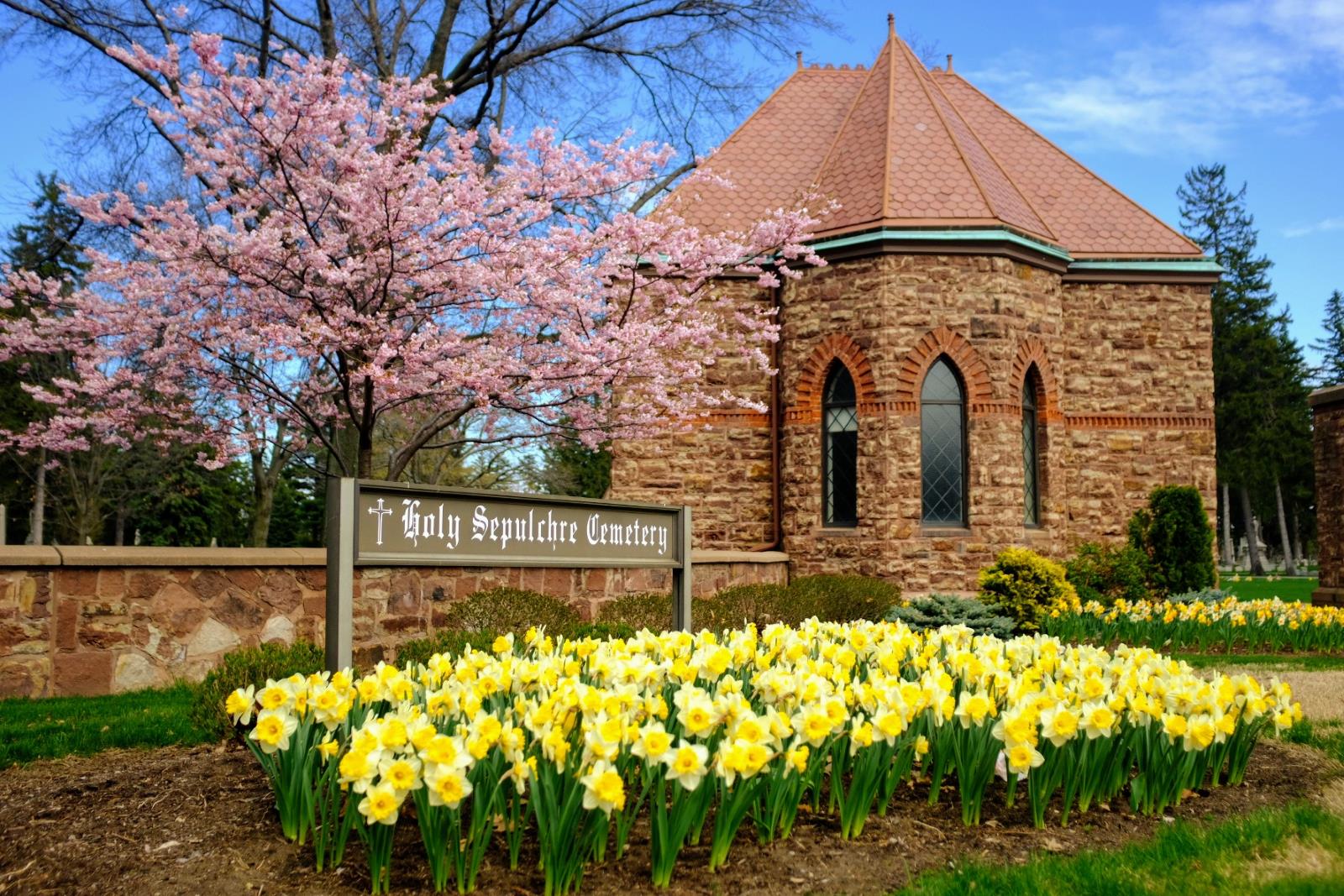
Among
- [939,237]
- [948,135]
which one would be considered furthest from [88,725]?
[948,135]

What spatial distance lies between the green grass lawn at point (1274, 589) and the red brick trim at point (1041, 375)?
9.92 meters

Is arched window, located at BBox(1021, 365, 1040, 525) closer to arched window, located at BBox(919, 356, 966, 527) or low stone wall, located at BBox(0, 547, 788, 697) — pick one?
arched window, located at BBox(919, 356, 966, 527)

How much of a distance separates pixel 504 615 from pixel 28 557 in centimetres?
336

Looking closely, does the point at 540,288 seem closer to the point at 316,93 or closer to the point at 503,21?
the point at 316,93

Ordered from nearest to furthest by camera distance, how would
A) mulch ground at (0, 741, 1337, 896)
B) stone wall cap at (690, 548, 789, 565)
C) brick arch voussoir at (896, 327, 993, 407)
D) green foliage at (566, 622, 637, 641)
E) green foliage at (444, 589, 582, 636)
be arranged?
mulch ground at (0, 741, 1337, 896) → green foliage at (566, 622, 637, 641) → green foliage at (444, 589, 582, 636) → stone wall cap at (690, 548, 789, 565) → brick arch voussoir at (896, 327, 993, 407)

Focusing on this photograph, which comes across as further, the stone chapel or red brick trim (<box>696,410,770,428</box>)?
red brick trim (<box>696,410,770,428</box>)

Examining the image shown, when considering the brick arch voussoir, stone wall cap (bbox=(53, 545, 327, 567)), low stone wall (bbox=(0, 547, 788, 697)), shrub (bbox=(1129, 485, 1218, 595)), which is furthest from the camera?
shrub (bbox=(1129, 485, 1218, 595))

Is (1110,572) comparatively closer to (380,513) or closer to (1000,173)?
(1000,173)

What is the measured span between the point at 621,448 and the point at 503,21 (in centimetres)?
659

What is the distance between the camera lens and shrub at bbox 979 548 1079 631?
12.4 m

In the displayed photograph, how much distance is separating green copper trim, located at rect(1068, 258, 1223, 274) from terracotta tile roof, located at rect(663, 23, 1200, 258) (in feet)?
0.49

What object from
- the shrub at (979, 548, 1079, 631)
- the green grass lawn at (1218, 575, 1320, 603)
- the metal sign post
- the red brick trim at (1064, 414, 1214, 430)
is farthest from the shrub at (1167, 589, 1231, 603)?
the green grass lawn at (1218, 575, 1320, 603)

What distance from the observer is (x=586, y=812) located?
145 inches

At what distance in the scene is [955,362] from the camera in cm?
1491
